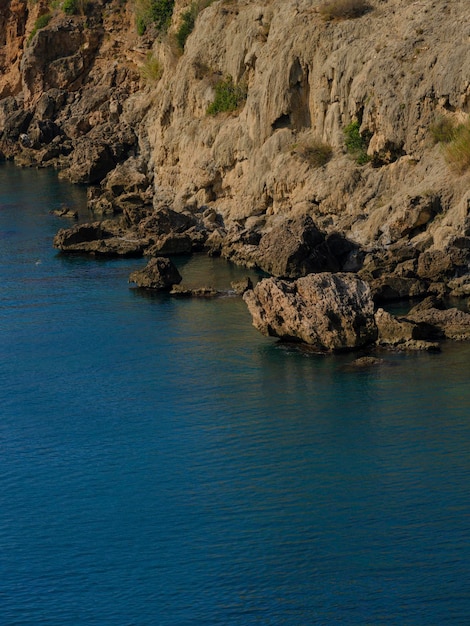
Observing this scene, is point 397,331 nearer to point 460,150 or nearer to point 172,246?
point 460,150

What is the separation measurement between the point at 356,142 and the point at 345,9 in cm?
883

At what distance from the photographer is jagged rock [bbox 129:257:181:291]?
163 feet

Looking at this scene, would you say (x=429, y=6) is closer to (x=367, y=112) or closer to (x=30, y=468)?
(x=367, y=112)

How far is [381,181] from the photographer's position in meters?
52.7

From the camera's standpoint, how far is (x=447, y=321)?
40.2m

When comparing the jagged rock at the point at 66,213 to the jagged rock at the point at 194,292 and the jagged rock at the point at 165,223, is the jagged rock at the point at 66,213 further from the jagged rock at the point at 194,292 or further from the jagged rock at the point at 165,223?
the jagged rock at the point at 194,292

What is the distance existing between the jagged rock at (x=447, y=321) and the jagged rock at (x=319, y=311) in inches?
94.8

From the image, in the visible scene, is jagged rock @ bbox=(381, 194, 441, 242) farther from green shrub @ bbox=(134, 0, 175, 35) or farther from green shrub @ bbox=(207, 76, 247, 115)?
green shrub @ bbox=(134, 0, 175, 35)

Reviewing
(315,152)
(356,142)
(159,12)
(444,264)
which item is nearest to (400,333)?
(444,264)

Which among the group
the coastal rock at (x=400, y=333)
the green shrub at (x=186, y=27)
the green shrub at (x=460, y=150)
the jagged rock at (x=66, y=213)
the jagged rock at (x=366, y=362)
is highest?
the green shrub at (x=186, y=27)

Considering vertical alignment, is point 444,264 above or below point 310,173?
below

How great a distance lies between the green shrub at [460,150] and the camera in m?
48.8

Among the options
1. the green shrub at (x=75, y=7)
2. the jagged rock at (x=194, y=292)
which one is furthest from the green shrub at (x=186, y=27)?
the jagged rock at (x=194, y=292)

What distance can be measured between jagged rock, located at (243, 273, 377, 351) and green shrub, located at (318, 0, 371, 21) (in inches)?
951
